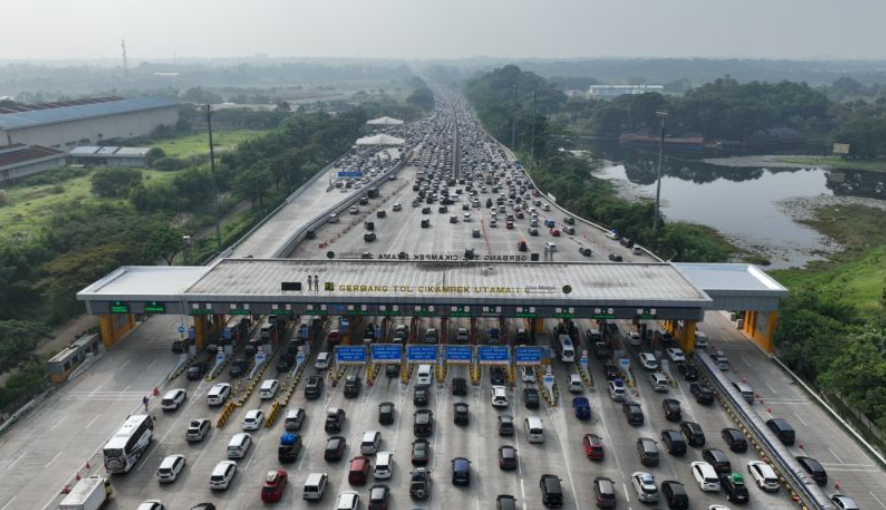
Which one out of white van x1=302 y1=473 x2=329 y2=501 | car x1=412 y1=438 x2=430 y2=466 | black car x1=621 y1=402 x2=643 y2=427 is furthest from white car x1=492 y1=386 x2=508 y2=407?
white van x1=302 y1=473 x2=329 y2=501

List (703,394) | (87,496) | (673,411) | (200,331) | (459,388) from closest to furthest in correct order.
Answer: (87,496) < (673,411) < (703,394) < (459,388) < (200,331)

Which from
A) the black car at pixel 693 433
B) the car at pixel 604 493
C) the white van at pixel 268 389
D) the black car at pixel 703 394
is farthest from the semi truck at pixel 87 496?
the black car at pixel 703 394

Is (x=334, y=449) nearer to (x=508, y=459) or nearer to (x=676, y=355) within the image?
(x=508, y=459)

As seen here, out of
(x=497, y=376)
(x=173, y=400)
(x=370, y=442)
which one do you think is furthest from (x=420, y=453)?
(x=173, y=400)

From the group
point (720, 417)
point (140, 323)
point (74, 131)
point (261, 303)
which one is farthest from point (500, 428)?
point (74, 131)

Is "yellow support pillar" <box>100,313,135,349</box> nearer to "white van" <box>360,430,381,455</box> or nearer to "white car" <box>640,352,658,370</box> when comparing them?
"white van" <box>360,430,381,455</box>
